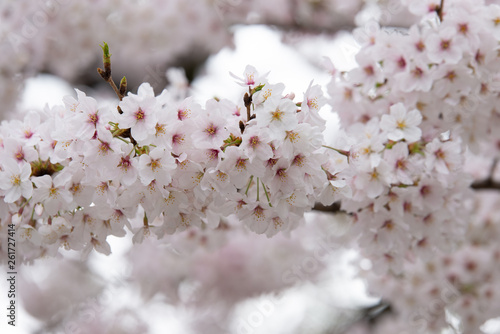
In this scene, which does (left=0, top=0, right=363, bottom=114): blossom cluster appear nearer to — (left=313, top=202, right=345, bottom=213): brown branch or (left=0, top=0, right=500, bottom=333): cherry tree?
(left=0, top=0, right=500, bottom=333): cherry tree

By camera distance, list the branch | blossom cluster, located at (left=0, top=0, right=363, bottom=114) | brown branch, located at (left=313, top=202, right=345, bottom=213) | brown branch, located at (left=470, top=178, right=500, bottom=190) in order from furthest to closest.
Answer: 1. blossom cluster, located at (left=0, top=0, right=363, bottom=114)
2. brown branch, located at (left=470, top=178, right=500, bottom=190)
3. brown branch, located at (left=313, top=202, right=345, bottom=213)
4. the branch

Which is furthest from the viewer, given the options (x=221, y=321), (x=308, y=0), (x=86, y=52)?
(x=221, y=321)

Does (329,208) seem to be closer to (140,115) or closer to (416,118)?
(416,118)

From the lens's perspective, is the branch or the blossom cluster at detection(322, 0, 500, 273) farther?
the blossom cluster at detection(322, 0, 500, 273)

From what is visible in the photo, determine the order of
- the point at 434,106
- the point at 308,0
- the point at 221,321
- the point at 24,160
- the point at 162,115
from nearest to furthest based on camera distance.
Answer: the point at 162,115 < the point at 24,160 < the point at 434,106 < the point at 308,0 < the point at 221,321

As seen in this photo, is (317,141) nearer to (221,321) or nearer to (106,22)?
(106,22)

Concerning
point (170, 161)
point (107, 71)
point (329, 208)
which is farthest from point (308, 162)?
point (329, 208)

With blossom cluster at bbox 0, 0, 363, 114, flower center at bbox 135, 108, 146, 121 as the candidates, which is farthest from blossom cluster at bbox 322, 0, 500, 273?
blossom cluster at bbox 0, 0, 363, 114

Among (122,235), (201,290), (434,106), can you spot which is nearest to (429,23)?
(434,106)
